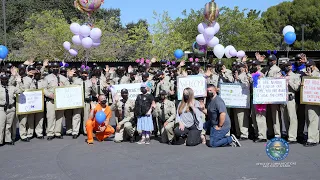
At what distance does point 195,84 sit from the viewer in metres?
11.1

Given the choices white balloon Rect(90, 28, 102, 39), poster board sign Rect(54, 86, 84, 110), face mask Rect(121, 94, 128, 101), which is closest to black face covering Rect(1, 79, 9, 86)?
poster board sign Rect(54, 86, 84, 110)

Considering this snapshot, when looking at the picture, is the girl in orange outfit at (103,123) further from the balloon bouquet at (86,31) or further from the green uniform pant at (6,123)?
the balloon bouquet at (86,31)

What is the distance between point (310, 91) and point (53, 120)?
21.2 feet

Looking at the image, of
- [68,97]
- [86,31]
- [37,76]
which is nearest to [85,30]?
[86,31]

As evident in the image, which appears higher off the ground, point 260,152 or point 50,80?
point 50,80

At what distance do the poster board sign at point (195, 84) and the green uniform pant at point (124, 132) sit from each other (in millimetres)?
1455

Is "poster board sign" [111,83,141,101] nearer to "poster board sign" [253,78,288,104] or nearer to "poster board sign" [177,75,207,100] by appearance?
"poster board sign" [177,75,207,100]

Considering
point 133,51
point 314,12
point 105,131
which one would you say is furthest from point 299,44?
point 105,131

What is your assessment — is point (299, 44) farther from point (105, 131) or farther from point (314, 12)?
point (105, 131)

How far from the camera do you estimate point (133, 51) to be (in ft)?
109

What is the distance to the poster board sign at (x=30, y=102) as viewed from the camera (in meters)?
11.0

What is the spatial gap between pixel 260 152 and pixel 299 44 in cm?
4201

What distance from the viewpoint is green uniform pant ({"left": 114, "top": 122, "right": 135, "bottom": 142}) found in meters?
10.9

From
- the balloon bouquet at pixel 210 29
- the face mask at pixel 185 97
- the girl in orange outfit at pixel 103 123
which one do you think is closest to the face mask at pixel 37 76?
the girl in orange outfit at pixel 103 123
